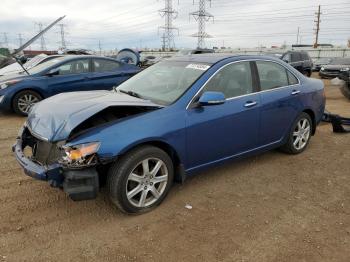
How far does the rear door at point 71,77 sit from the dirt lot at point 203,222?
12.9 ft

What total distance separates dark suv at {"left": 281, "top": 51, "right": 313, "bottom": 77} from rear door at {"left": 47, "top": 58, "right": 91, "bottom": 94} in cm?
1101

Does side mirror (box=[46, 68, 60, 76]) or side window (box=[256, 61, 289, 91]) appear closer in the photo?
side window (box=[256, 61, 289, 91])

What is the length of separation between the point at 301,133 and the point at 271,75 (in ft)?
3.82

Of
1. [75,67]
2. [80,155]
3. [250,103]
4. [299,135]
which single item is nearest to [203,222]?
[80,155]

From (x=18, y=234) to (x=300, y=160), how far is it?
394cm

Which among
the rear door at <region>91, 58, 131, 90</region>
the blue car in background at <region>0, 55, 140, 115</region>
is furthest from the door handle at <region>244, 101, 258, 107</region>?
the blue car in background at <region>0, 55, 140, 115</region>

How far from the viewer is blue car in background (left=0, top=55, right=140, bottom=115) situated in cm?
800

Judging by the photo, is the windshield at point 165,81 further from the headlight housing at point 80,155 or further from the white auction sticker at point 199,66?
the headlight housing at point 80,155

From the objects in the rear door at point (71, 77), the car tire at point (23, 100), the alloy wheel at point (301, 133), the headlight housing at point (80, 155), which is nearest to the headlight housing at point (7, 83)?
the car tire at point (23, 100)

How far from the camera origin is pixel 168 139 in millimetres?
3604

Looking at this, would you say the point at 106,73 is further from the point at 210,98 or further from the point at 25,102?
the point at 210,98

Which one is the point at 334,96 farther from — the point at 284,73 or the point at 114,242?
the point at 114,242

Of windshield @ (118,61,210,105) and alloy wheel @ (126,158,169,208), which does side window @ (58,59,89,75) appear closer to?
windshield @ (118,61,210,105)

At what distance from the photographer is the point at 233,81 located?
4.34 m
